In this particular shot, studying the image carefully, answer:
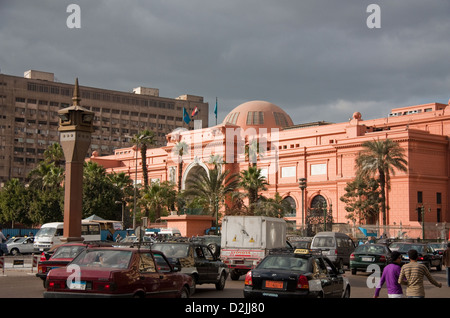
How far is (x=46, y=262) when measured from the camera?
17.6m

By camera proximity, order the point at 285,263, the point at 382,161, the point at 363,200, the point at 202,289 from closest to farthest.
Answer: the point at 285,263
the point at 202,289
the point at 382,161
the point at 363,200

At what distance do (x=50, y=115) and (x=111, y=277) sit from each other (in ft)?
347

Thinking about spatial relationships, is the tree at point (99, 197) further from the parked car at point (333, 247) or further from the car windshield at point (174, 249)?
the car windshield at point (174, 249)

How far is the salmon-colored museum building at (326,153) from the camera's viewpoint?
58.8 m

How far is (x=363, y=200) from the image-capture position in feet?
187

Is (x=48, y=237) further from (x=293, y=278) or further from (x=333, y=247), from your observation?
(x=293, y=278)

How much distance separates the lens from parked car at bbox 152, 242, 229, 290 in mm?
17000

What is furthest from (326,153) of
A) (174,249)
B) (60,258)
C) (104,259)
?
(104,259)

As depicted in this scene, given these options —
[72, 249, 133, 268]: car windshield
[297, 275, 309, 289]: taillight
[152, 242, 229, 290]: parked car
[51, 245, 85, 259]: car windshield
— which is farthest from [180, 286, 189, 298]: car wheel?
[51, 245, 85, 259]: car windshield

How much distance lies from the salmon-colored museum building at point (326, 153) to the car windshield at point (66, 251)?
38861 millimetres

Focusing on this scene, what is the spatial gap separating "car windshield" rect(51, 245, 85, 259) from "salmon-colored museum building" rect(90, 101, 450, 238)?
38.9 metres

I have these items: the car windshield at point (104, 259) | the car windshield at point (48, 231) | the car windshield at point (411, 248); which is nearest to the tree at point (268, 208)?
the car windshield at point (48, 231)

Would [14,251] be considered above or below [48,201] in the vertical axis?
below
